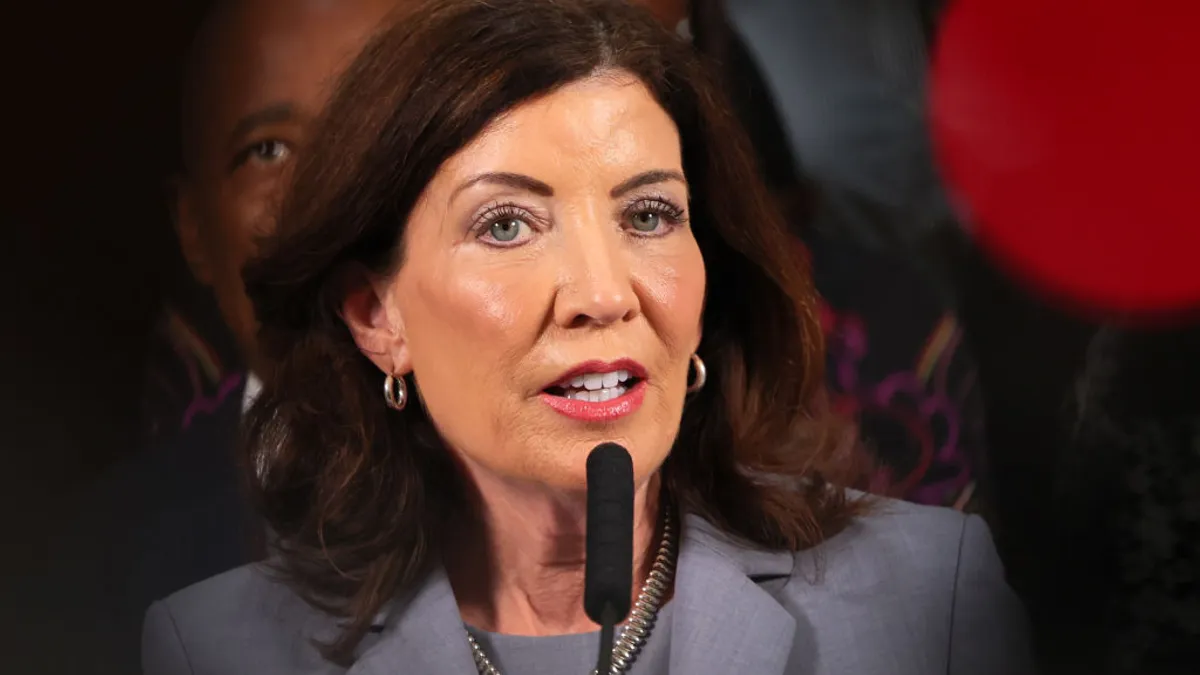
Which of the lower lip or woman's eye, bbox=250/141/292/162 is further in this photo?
woman's eye, bbox=250/141/292/162

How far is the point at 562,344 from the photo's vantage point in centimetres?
107

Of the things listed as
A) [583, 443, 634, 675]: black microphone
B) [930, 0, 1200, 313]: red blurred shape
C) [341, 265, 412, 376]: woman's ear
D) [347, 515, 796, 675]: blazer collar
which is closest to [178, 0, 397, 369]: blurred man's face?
[341, 265, 412, 376]: woman's ear

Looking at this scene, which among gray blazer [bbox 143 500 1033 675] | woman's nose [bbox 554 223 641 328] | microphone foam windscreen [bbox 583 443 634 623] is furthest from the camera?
gray blazer [bbox 143 500 1033 675]

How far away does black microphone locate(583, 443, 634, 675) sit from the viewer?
35.0 inches

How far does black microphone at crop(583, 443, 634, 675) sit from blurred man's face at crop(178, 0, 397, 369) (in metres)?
0.47

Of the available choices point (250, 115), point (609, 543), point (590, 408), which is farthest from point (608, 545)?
point (250, 115)

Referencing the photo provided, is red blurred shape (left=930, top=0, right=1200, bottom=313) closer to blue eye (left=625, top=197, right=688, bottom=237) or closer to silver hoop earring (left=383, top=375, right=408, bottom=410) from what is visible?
blue eye (left=625, top=197, right=688, bottom=237)

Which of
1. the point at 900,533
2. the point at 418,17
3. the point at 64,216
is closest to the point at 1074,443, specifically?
the point at 900,533

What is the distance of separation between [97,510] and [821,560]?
0.72 metres

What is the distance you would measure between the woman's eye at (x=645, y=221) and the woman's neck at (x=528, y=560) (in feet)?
0.82

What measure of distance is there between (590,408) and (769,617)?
0.29 m

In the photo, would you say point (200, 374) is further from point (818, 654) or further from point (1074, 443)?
point (1074, 443)

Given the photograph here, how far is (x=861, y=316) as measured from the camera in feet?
4.14

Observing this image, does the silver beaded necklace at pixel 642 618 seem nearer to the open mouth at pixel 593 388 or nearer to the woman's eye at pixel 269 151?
the open mouth at pixel 593 388
